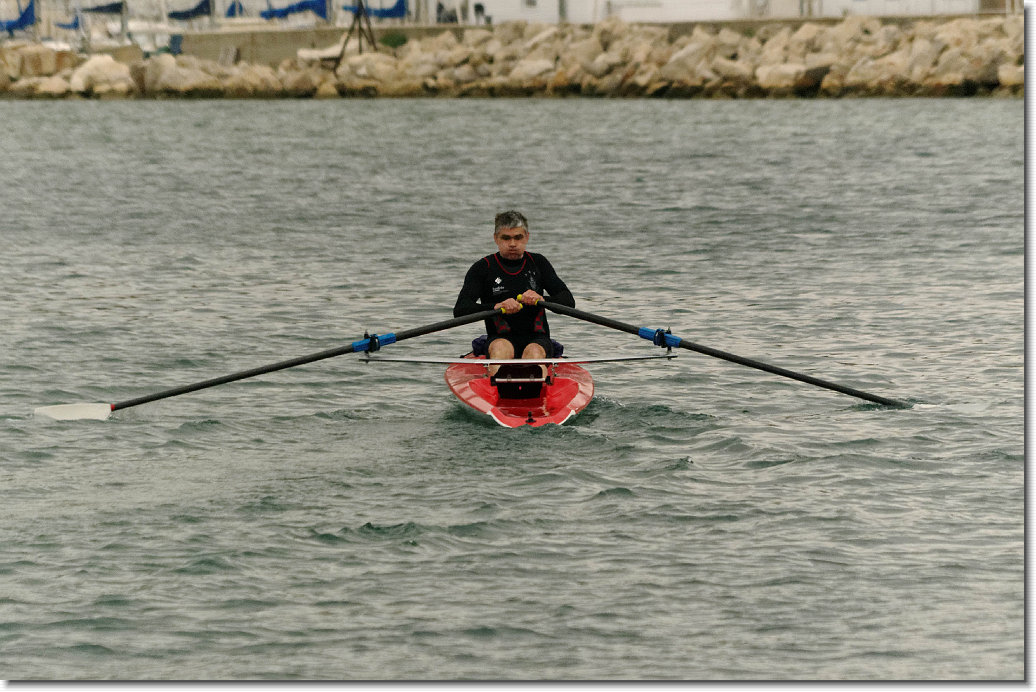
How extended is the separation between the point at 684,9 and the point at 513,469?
206 ft

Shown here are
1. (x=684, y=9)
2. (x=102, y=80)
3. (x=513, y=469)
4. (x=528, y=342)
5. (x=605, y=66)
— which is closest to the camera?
(x=513, y=469)

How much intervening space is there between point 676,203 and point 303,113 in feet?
111

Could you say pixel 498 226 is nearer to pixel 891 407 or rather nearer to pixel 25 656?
pixel 891 407

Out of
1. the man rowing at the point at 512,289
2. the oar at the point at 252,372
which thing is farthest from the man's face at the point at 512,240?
the oar at the point at 252,372

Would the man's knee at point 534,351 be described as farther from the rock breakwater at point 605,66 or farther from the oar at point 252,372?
the rock breakwater at point 605,66

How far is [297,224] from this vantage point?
2830 cm

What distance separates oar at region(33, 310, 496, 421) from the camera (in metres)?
11.7

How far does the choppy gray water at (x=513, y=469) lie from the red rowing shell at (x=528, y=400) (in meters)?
0.18

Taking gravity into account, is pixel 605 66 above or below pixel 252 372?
above

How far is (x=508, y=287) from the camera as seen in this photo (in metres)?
12.3

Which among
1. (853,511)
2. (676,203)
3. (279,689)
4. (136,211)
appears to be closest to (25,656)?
(279,689)

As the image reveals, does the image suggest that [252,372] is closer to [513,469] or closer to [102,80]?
[513,469]

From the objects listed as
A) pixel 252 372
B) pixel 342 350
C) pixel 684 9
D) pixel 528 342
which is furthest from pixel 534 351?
pixel 684 9

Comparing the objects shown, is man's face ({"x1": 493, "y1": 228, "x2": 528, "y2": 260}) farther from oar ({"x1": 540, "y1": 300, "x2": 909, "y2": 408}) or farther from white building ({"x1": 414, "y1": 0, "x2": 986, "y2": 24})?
white building ({"x1": 414, "y1": 0, "x2": 986, "y2": 24})
